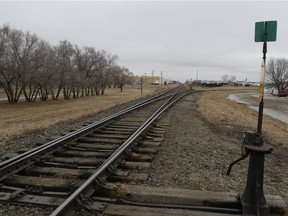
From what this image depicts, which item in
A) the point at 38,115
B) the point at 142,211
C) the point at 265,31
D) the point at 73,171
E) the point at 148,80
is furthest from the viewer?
the point at 148,80

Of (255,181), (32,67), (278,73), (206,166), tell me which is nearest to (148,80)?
(278,73)

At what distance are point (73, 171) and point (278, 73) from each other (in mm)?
93663

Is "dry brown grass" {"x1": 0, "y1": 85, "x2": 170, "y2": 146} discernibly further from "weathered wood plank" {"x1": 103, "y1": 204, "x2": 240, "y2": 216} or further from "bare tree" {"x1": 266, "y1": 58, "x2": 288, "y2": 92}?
"bare tree" {"x1": 266, "y1": 58, "x2": 288, "y2": 92}

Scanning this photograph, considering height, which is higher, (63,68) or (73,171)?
(63,68)

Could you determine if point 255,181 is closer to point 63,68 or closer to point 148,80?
point 63,68

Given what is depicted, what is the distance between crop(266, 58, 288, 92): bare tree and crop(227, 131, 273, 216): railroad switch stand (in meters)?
89.4

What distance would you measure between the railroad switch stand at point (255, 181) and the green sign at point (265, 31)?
4.69 feet

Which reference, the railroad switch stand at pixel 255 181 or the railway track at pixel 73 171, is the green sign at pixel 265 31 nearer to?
the railroad switch stand at pixel 255 181

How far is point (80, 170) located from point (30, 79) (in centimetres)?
3693

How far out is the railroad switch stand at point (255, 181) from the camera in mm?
4172

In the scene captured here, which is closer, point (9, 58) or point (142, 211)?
point (142, 211)

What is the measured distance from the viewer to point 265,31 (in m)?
4.49

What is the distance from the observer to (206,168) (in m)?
6.51

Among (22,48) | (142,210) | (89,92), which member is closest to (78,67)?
(89,92)
